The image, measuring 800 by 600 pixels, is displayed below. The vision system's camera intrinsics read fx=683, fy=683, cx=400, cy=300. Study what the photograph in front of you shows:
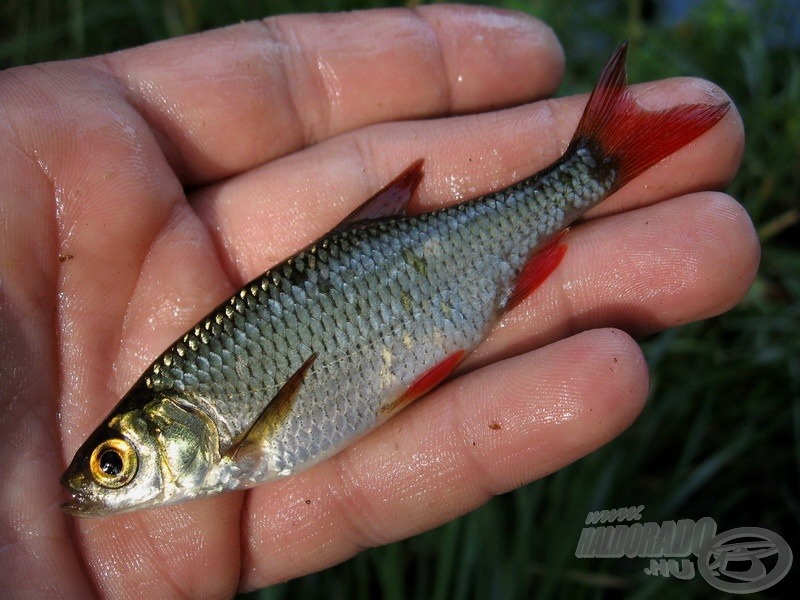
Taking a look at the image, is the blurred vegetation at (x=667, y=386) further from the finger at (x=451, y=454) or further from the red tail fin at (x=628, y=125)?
the red tail fin at (x=628, y=125)

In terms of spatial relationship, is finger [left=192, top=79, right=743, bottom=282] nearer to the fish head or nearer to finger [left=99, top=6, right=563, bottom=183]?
finger [left=99, top=6, right=563, bottom=183]

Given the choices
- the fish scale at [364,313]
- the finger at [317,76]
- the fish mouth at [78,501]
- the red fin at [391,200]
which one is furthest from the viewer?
the finger at [317,76]

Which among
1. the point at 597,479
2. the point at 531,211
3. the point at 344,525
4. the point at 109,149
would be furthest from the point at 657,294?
the point at 109,149

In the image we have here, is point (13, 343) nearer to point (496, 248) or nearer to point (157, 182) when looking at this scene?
point (157, 182)

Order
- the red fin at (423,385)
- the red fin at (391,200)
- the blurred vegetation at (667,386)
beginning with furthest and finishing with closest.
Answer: the blurred vegetation at (667,386) → the red fin at (391,200) → the red fin at (423,385)

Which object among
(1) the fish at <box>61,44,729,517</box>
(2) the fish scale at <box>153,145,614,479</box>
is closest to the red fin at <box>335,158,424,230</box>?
(1) the fish at <box>61,44,729,517</box>

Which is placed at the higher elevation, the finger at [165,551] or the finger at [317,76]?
the finger at [317,76]

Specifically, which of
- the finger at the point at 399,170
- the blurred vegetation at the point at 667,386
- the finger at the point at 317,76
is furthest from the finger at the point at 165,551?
the finger at the point at 317,76
